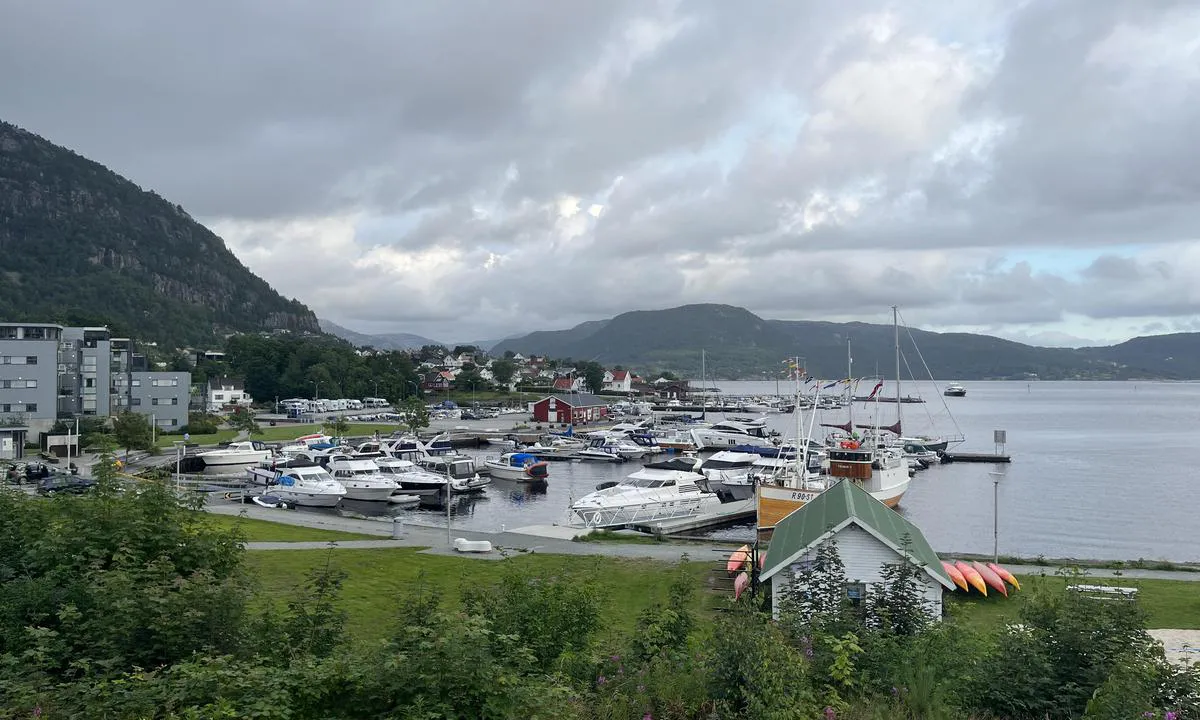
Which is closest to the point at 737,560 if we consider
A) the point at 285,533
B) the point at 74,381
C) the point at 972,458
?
the point at 285,533

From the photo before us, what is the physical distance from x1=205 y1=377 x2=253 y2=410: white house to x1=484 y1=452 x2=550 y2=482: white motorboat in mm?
69872

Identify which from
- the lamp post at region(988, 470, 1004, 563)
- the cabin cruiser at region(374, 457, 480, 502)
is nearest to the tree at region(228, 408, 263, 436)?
the cabin cruiser at region(374, 457, 480, 502)

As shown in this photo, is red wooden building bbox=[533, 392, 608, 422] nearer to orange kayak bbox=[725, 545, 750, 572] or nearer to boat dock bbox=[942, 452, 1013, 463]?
boat dock bbox=[942, 452, 1013, 463]

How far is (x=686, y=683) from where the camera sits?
852 centimetres

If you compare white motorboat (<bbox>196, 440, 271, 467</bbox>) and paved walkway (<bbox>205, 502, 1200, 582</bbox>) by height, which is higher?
paved walkway (<bbox>205, 502, 1200, 582</bbox>)

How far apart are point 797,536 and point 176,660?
11.8 metres

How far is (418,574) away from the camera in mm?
18047

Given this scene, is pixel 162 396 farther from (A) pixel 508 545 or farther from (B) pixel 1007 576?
(B) pixel 1007 576

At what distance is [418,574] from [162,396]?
64.0m

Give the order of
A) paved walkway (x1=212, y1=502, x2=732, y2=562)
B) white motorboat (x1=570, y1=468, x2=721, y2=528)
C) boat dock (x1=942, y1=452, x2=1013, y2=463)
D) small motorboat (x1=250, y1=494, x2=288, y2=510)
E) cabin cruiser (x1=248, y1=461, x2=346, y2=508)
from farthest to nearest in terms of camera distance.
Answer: boat dock (x1=942, y1=452, x2=1013, y2=463)
cabin cruiser (x1=248, y1=461, x2=346, y2=508)
small motorboat (x1=250, y1=494, x2=288, y2=510)
white motorboat (x1=570, y1=468, x2=721, y2=528)
paved walkway (x1=212, y1=502, x2=732, y2=562)

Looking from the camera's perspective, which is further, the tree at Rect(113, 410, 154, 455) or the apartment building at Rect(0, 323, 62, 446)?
the apartment building at Rect(0, 323, 62, 446)

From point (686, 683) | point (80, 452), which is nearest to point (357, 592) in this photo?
point (686, 683)

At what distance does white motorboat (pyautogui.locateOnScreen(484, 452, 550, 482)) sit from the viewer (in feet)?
187

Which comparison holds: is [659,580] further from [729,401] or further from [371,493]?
[729,401]
